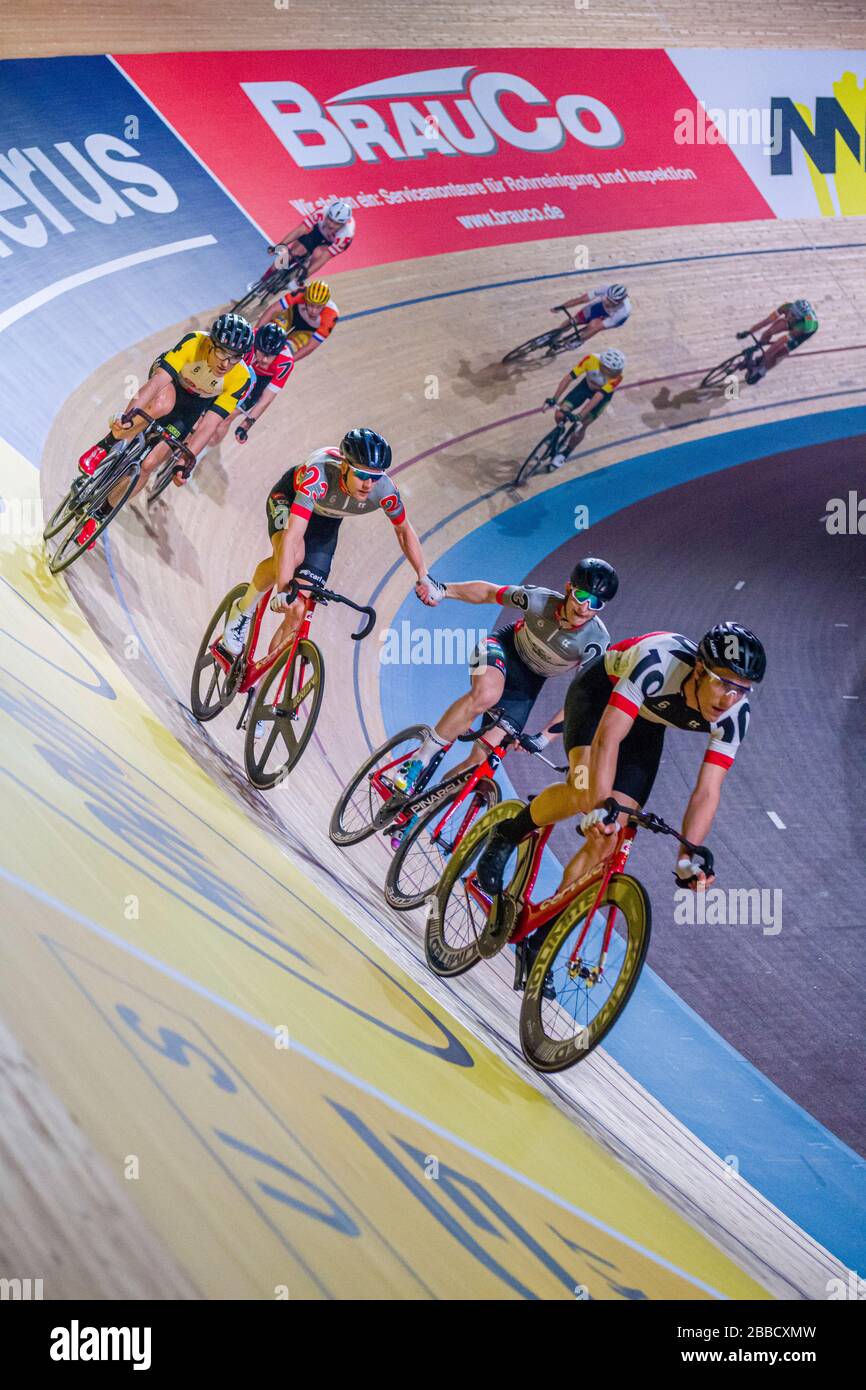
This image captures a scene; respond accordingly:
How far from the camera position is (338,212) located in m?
6.32

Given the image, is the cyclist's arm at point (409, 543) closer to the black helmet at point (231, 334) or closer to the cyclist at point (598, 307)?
the black helmet at point (231, 334)

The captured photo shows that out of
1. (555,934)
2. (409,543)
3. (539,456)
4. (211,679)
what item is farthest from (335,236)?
(555,934)

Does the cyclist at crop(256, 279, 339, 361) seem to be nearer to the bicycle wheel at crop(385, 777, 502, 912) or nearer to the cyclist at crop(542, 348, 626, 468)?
the cyclist at crop(542, 348, 626, 468)

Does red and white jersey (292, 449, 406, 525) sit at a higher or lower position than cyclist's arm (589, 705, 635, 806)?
higher

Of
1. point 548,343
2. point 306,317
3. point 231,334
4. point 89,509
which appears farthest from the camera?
point 548,343

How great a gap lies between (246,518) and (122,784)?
6.31 feet

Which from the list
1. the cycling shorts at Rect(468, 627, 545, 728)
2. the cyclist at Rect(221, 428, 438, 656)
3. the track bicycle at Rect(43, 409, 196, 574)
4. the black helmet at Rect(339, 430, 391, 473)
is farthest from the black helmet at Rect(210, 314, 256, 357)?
the cycling shorts at Rect(468, 627, 545, 728)

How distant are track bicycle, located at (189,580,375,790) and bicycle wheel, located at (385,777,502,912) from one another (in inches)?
20.8

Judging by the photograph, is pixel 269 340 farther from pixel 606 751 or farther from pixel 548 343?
pixel 606 751

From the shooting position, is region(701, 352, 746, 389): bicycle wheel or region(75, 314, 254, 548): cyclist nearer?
region(75, 314, 254, 548): cyclist

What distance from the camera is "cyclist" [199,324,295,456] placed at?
18.5ft

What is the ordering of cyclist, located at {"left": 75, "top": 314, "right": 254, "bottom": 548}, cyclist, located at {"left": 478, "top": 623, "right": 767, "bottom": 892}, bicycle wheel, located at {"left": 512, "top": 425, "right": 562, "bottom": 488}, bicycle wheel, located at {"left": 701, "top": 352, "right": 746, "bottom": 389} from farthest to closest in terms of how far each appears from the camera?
bicycle wheel, located at {"left": 701, "top": 352, "right": 746, "bottom": 389}, bicycle wheel, located at {"left": 512, "top": 425, "right": 562, "bottom": 488}, cyclist, located at {"left": 75, "top": 314, "right": 254, "bottom": 548}, cyclist, located at {"left": 478, "top": 623, "right": 767, "bottom": 892}

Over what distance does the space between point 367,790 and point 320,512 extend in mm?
1035

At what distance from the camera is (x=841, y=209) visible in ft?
23.2
